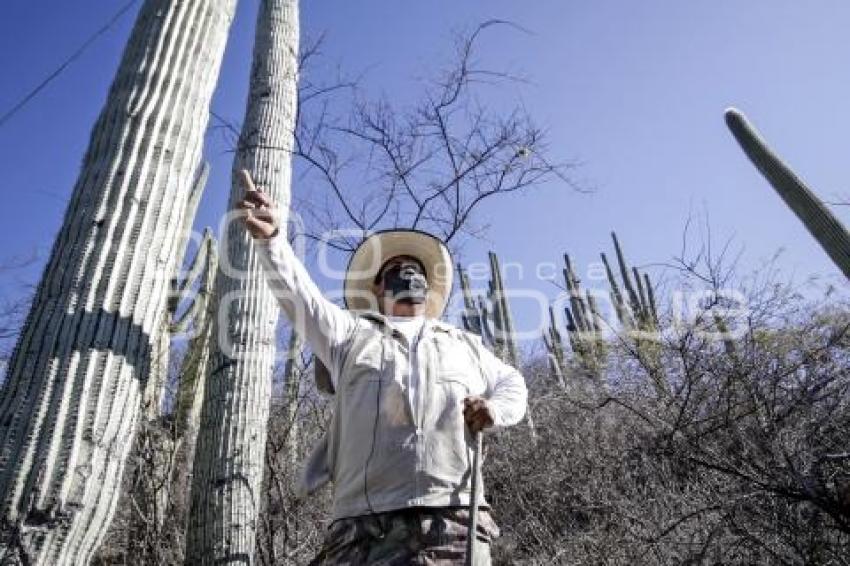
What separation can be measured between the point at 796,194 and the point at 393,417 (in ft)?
25.4

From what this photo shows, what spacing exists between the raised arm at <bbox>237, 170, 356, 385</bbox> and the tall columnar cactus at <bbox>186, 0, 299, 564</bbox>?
3.51ft

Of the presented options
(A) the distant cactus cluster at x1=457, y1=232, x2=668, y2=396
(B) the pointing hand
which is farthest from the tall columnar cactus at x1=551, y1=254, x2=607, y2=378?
(B) the pointing hand

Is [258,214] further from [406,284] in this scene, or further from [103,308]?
[406,284]

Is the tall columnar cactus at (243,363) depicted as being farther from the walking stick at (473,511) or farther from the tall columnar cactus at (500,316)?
the tall columnar cactus at (500,316)

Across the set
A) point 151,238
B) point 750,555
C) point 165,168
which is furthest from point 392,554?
point 750,555

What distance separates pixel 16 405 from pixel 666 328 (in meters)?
5.81

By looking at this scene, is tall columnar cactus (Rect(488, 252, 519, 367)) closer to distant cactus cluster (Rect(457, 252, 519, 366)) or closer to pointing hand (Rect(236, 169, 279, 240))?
distant cactus cluster (Rect(457, 252, 519, 366))

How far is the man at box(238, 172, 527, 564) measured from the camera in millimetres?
2053

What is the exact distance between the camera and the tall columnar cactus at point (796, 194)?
731 centimetres

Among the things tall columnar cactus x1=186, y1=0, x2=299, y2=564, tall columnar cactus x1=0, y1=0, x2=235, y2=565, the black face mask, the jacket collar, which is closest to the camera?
tall columnar cactus x1=0, y1=0, x2=235, y2=565

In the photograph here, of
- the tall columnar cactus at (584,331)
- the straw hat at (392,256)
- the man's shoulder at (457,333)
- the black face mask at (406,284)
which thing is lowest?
the man's shoulder at (457,333)

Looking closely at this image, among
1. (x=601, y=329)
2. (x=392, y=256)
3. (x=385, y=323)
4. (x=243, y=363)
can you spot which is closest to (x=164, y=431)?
(x=243, y=363)

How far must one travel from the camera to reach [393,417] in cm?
221

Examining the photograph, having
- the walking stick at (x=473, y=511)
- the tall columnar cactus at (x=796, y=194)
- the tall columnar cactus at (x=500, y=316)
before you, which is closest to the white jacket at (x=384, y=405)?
the walking stick at (x=473, y=511)
